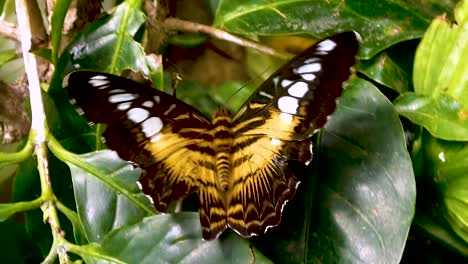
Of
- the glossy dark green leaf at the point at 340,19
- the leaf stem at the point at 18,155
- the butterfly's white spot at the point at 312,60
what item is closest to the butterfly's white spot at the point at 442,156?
the glossy dark green leaf at the point at 340,19

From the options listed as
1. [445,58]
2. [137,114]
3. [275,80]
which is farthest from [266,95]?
[445,58]

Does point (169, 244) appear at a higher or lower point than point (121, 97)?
lower

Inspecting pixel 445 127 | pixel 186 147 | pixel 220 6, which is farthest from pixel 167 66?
pixel 445 127

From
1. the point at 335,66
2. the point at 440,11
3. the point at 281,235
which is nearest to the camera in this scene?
the point at 335,66

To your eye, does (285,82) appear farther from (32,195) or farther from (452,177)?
(32,195)

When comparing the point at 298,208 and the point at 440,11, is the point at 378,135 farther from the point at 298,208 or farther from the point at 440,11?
the point at 440,11

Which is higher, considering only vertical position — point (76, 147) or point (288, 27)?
point (288, 27)

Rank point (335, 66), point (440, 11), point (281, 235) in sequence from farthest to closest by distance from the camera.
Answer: point (440, 11)
point (281, 235)
point (335, 66)
